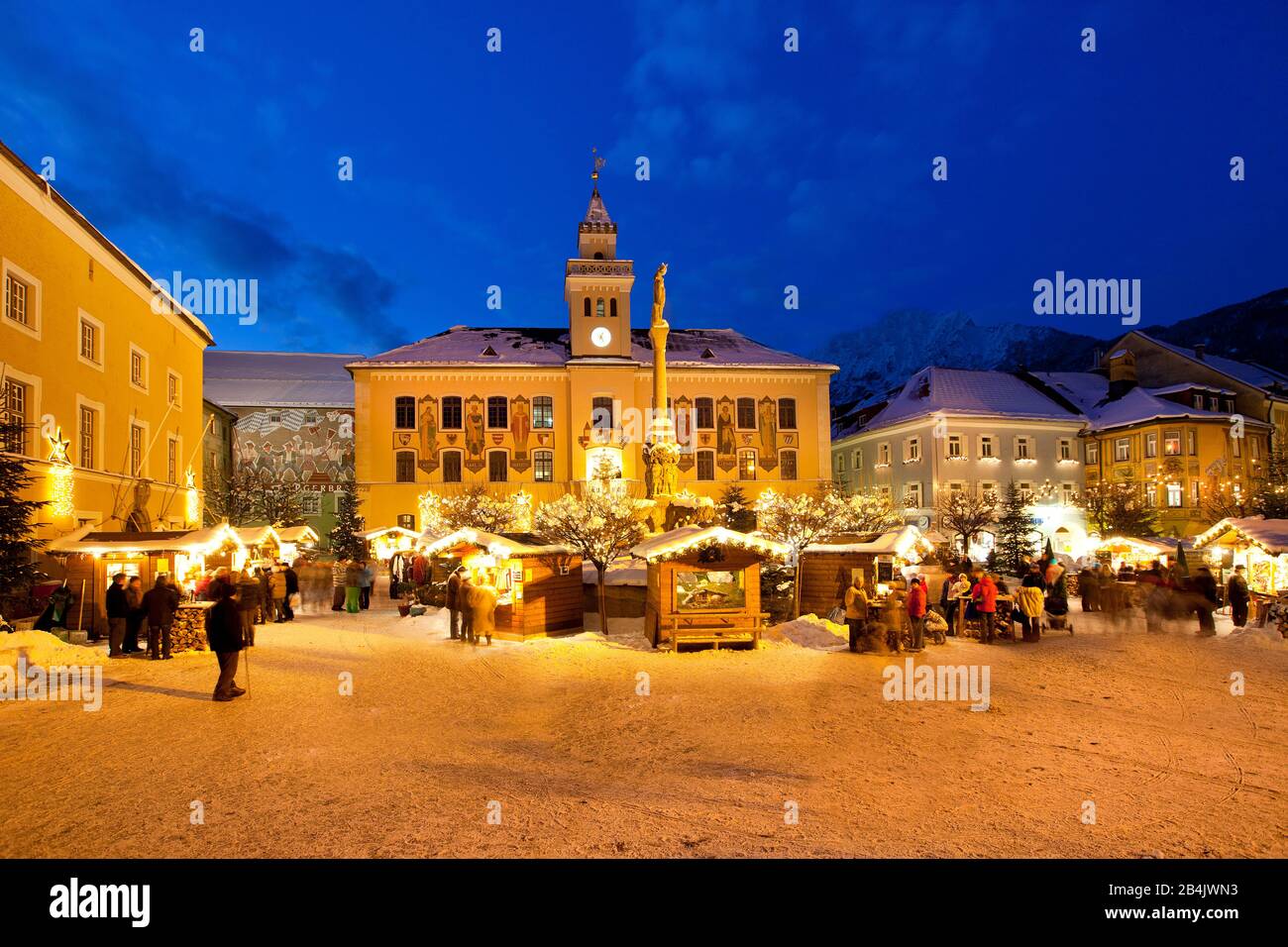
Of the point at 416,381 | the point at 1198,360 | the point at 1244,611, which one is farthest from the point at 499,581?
the point at 1198,360

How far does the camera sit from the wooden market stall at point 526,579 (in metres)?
16.7

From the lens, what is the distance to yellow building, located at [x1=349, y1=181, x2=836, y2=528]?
44.0 metres

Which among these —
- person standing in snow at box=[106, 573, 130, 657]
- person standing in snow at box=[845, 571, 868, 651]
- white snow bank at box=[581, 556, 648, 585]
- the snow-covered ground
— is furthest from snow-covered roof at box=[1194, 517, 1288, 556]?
person standing in snow at box=[106, 573, 130, 657]

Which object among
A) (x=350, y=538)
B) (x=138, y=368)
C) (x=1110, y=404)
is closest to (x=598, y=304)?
(x=350, y=538)

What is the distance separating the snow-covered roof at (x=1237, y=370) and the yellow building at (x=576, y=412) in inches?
890

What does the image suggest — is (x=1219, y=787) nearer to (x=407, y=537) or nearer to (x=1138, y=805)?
(x=1138, y=805)

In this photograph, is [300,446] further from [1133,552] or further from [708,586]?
[1133,552]

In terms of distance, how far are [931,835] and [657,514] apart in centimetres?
2131

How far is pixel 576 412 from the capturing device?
44312 mm

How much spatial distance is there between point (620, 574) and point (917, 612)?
26.6ft

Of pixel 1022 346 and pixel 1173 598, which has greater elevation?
pixel 1022 346

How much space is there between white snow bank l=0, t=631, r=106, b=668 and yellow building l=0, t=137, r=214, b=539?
14.5 ft

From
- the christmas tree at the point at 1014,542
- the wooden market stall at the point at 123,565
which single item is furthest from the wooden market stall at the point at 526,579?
the christmas tree at the point at 1014,542
